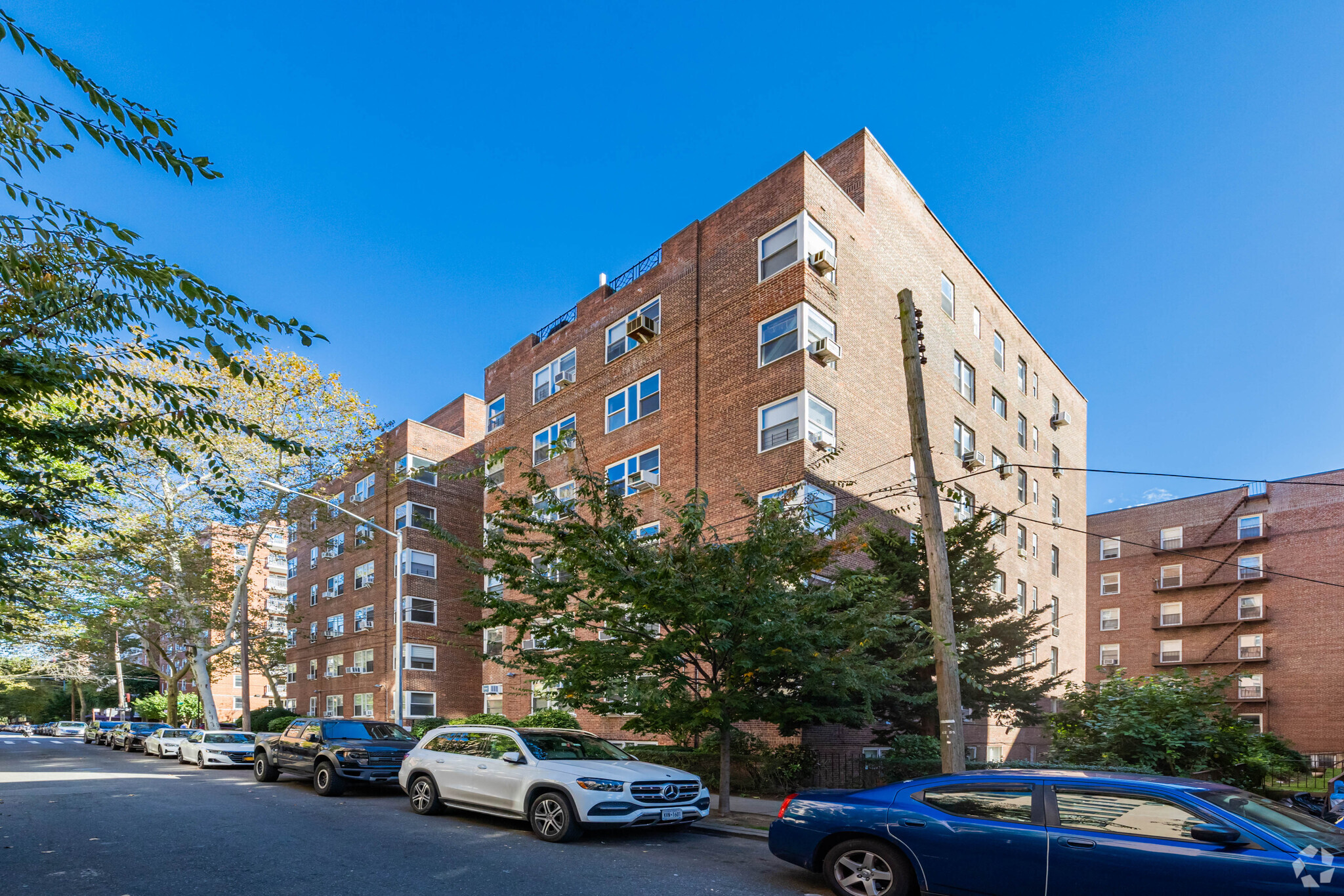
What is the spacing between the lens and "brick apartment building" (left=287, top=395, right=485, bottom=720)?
36.5 m

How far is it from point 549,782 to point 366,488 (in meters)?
34.7

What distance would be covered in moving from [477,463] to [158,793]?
24470 mm

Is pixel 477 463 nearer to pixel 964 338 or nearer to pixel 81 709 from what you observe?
pixel 964 338

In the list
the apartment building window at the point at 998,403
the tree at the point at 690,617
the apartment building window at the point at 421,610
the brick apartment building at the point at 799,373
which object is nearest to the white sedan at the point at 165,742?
the apartment building window at the point at 421,610

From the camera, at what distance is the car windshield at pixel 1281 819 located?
574cm

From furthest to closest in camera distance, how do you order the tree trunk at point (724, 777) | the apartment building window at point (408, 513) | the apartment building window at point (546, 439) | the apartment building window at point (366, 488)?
1. the apartment building window at point (366, 488)
2. the apartment building window at point (408, 513)
3. the apartment building window at point (546, 439)
4. the tree trunk at point (724, 777)

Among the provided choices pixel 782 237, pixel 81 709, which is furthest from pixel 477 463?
pixel 81 709

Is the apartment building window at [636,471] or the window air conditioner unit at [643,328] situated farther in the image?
the window air conditioner unit at [643,328]

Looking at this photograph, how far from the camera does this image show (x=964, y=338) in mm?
28812

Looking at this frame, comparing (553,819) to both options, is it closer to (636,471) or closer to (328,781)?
(328,781)

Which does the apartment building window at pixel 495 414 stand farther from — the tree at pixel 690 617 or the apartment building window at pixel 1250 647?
the apartment building window at pixel 1250 647

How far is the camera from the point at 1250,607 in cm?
3834

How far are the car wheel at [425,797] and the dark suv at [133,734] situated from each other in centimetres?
2550

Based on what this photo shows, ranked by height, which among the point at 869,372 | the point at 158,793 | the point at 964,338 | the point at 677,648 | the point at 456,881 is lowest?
the point at 158,793
